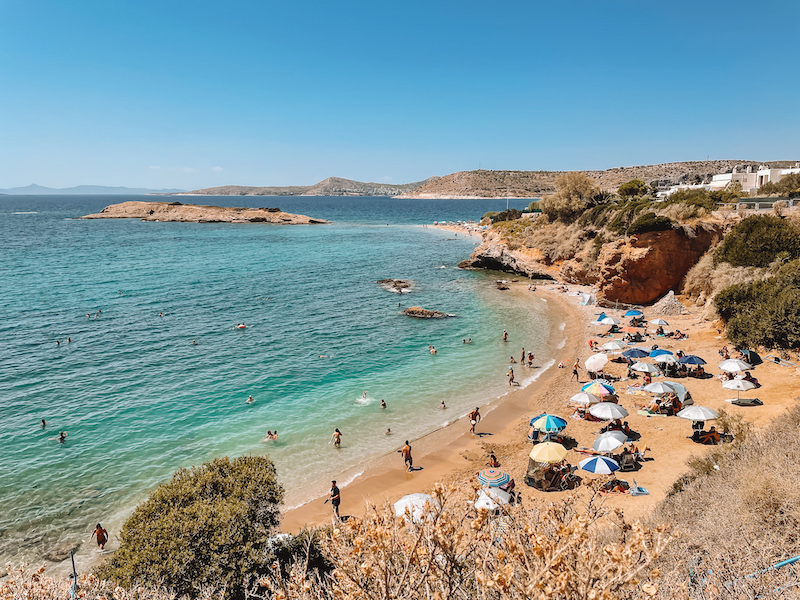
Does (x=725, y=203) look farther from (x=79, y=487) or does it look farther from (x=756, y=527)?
(x=79, y=487)

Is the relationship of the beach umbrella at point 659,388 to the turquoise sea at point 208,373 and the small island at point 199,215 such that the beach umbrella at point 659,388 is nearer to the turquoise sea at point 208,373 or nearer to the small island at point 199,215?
the turquoise sea at point 208,373

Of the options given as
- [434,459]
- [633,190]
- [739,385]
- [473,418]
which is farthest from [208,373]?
[633,190]

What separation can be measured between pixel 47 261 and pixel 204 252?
724 inches

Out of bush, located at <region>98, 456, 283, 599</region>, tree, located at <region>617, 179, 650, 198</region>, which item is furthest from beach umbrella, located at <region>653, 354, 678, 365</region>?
tree, located at <region>617, 179, 650, 198</region>

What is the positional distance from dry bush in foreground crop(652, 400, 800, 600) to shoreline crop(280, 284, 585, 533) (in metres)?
8.08

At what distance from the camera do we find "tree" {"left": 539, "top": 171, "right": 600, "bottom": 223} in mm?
53531

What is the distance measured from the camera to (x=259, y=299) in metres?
39.6

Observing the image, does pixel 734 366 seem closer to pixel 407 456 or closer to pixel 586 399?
pixel 586 399

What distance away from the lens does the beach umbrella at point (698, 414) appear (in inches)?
602

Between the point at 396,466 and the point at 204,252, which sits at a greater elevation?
the point at 204,252

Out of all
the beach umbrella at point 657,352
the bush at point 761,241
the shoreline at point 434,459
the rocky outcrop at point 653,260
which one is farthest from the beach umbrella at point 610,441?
the rocky outcrop at point 653,260

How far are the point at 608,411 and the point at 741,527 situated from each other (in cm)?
1043

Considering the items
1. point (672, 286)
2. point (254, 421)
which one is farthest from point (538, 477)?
point (672, 286)

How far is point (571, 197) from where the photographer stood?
54469mm
